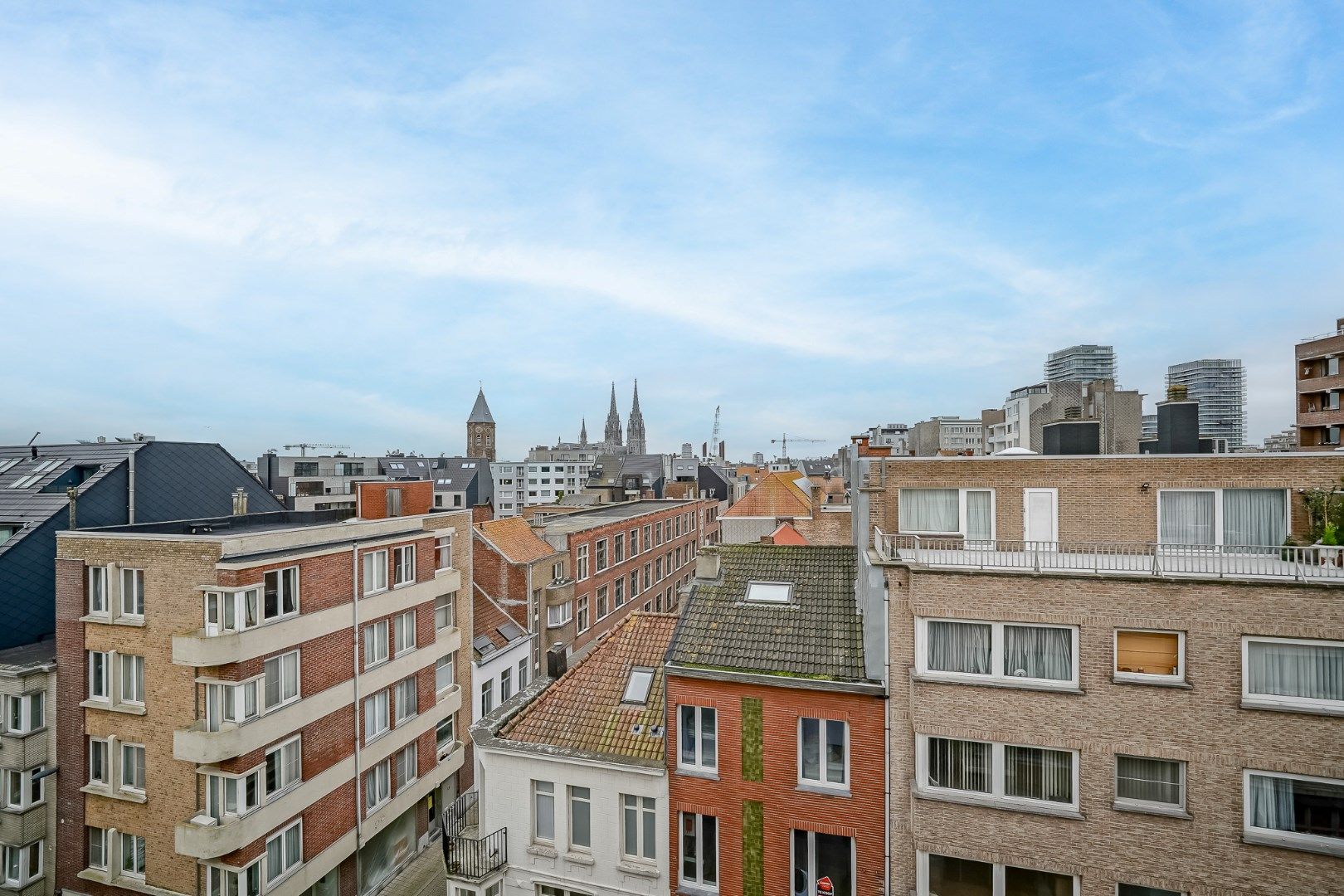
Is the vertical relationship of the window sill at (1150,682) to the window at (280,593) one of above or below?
below

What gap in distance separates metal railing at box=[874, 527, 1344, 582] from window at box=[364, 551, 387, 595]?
15.7 metres

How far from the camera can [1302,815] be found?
1137cm

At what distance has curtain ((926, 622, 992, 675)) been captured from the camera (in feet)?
42.0

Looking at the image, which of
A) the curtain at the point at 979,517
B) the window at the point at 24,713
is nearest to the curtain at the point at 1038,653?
the curtain at the point at 979,517

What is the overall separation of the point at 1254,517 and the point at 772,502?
101 ft

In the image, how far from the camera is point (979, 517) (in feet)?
49.7

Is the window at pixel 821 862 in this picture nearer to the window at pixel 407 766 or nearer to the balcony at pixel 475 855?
the balcony at pixel 475 855

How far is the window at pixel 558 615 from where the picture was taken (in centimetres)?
3222

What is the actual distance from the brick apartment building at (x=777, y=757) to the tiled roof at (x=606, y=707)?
4.51 ft

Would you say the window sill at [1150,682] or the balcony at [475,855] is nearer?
the window sill at [1150,682]

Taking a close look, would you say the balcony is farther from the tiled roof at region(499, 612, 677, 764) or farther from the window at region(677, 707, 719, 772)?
the window at region(677, 707, 719, 772)

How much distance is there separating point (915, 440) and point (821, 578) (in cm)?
2474

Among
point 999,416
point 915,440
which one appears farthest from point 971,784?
point 999,416

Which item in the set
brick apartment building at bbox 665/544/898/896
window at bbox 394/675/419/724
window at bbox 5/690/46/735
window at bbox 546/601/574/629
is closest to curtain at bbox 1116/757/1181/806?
brick apartment building at bbox 665/544/898/896
